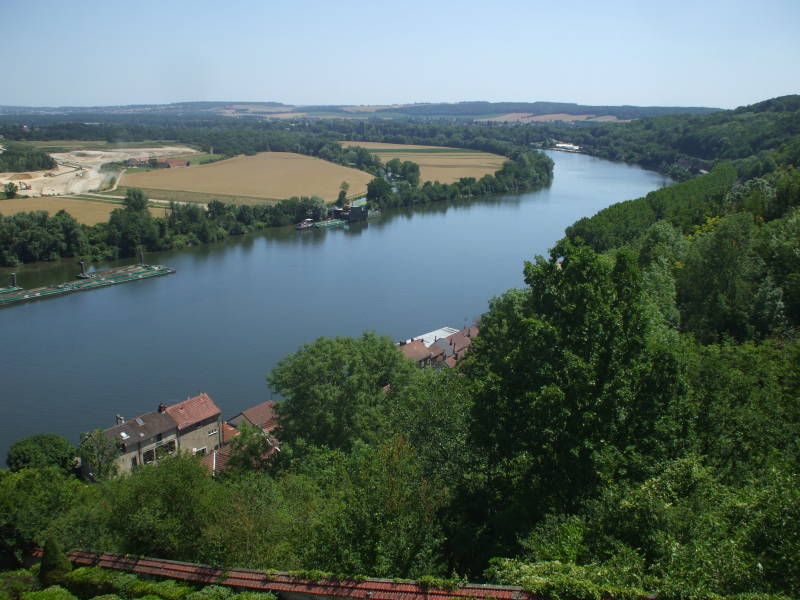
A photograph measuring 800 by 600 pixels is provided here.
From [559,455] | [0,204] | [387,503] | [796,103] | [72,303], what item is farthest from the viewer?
[796,103]

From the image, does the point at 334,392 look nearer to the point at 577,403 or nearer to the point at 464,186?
the point at 577,403

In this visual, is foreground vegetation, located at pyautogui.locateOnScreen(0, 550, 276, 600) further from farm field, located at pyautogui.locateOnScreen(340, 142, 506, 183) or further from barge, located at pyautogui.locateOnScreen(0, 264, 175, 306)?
farm field, located at pyautogui.locateOnScreen(340, 142, 506, 183)

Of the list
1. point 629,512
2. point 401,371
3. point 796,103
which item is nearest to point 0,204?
point 401,371

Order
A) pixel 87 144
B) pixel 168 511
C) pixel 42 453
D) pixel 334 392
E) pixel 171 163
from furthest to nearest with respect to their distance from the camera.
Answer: pixel 87 144 < pixel 171 163 < pixel 42 453 < pixel 334 392 < pixel 168 511

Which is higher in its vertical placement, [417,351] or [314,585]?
[314,585]

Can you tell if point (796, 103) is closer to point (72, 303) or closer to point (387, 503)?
point (72, 303)

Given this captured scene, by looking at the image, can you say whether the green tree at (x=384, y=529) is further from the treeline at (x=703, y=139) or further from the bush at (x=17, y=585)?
the treeline at (x=703, y=139)

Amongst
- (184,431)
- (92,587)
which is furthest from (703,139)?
(92,587)
